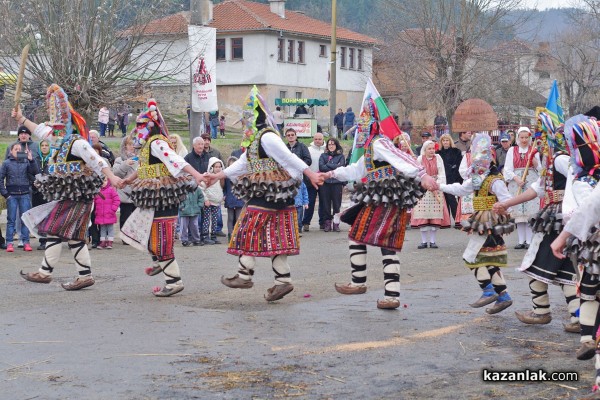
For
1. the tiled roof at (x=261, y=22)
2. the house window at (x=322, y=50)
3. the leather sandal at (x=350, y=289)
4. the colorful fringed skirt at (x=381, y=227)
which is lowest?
the leather sandal at (x=350, y=289)

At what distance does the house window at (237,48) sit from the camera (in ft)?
198

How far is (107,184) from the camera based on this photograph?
16391 millimetres

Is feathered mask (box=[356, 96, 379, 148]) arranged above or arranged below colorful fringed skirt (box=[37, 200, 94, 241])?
above

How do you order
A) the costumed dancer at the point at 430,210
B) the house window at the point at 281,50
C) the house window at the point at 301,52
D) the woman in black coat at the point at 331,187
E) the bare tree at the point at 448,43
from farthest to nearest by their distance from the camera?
the house window at the point at 301,52 → the house window at the point at 281,50 → the bare tree at the point at 448,43 → the woman in black coat at the point at 331,187 → the costumed dancer at the point at 430,210

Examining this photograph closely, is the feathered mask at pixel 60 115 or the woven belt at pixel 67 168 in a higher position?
the feathered mask at pixel 60 115

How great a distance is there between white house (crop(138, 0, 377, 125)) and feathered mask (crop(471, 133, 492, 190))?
45.3 m

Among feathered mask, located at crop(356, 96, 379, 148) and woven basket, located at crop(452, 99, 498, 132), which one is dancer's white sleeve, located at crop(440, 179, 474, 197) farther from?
woven basket, located at crop(452, 99, 498, 132)

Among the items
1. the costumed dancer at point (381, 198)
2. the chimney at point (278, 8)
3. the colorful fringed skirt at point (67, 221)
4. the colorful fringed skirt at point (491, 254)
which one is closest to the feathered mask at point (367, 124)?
the costumed dancer at point (381, 198)

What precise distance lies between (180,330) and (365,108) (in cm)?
311

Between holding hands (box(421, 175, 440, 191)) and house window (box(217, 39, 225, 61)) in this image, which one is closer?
holding hands (box(421, 175, 440, 191))

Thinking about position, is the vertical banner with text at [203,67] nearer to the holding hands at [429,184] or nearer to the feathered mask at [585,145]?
→ the holding hands at [429,184]

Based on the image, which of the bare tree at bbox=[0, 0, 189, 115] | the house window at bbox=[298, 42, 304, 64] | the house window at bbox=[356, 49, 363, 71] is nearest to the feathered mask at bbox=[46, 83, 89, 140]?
the bare tree at bbox=[0, 0, 189, 115]

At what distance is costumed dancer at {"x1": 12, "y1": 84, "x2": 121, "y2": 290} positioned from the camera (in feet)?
36.9

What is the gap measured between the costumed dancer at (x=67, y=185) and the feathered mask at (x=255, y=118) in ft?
5.62
